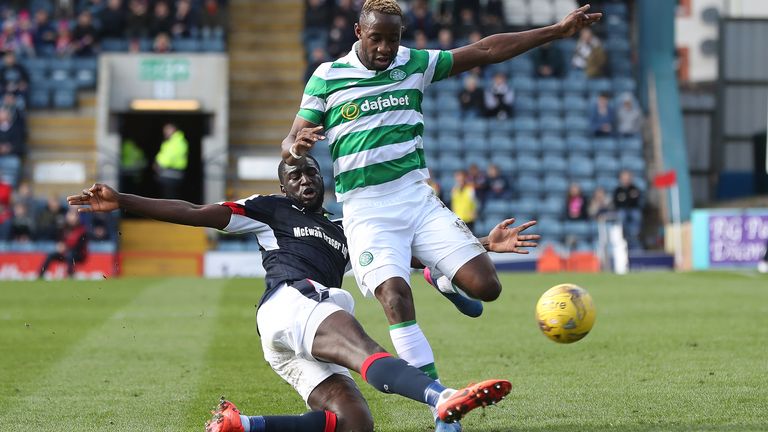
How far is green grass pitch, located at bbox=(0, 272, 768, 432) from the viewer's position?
6.95 m

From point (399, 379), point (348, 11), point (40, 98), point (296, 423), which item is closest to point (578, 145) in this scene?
point (348, 11)

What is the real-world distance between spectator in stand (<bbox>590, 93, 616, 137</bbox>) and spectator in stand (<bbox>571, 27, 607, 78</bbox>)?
3.71ft

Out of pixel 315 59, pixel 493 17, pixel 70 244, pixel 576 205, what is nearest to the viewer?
pixel 70 244

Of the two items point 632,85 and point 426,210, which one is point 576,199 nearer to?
point 632,85

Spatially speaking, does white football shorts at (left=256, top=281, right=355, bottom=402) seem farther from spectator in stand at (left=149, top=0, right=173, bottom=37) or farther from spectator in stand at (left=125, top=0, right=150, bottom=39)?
spectator in stand at (left=125, top=0, right=150, bottom=39)

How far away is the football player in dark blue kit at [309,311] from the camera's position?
220 inches

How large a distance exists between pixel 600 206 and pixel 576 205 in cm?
53

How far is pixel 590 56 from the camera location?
95.3 feet

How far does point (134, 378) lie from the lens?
9.02 meters

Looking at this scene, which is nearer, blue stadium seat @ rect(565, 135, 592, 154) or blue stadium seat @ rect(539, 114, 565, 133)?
blue stadium seat @ rect(565, 135, 592, 154)

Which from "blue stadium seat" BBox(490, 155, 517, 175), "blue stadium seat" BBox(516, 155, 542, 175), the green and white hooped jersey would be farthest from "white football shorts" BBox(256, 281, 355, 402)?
"blue stadium seat" BBox(516, 155, 542, 175)

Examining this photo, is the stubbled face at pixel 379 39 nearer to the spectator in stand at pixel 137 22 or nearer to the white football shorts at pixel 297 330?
the white football shorts at pixel 297 330

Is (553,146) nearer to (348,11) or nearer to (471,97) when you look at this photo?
(471,97)

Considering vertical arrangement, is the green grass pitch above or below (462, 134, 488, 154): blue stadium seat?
below
